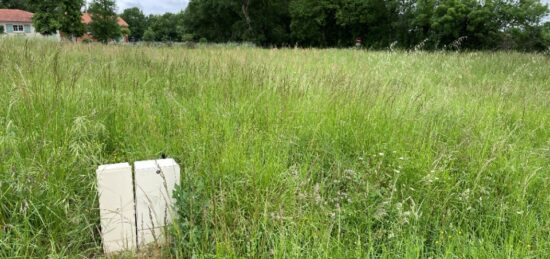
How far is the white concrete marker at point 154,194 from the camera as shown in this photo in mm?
1492

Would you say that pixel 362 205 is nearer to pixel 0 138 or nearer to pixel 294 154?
pixel 294 154

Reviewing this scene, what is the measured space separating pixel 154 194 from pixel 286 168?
0.86 metres

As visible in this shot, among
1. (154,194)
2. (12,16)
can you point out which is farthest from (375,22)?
(12,16)

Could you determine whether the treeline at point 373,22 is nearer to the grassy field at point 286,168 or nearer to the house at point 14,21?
the grassy field at point 286,168

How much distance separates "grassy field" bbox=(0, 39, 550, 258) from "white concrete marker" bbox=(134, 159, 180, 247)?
0.08m

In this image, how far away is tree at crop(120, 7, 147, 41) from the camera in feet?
259

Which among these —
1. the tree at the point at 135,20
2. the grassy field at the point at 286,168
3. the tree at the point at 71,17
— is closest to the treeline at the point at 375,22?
the tree at the point at 71,17

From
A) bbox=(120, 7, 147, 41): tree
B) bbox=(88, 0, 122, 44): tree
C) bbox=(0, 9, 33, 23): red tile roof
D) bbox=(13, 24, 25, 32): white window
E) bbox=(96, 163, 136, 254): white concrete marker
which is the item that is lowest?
bbox=(96, 163, 136, 254): white concrete marker

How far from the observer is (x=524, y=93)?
172 inches

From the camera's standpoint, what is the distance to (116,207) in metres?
1.47

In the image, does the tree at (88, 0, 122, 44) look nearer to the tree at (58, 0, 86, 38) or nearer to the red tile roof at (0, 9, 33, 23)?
the tree at (58, 0, 86, 38)

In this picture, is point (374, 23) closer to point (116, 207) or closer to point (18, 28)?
point (116, 207)

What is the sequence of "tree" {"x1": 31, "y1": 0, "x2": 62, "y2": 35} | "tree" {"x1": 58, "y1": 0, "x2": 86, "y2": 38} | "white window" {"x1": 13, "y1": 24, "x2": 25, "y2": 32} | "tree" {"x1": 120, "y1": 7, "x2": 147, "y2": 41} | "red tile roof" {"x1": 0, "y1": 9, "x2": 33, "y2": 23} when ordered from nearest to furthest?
"tree" {"x1": 31, "y1": 0, "x2": 62, "y2": 35}
"tree" {"x1": 58, "y1": 0, "x2": 86, "y2": 38}
"red tile roof" {"x1": 0, "y1": 9, "x2": 33, "y2": 23}
"white window" {"x1": 13, "y1": 24, "x2": 25, "y2": 32}
"tree" {"x1": 120, "y1": 7, "x2": 147, "y2": 41}

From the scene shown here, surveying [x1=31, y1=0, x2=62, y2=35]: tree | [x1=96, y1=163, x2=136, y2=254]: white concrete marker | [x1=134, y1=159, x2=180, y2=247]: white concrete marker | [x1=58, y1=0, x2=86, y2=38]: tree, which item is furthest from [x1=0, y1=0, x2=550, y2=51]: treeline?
[x1=96, y1=163, x2=136, y2=254]: white concrete marker
